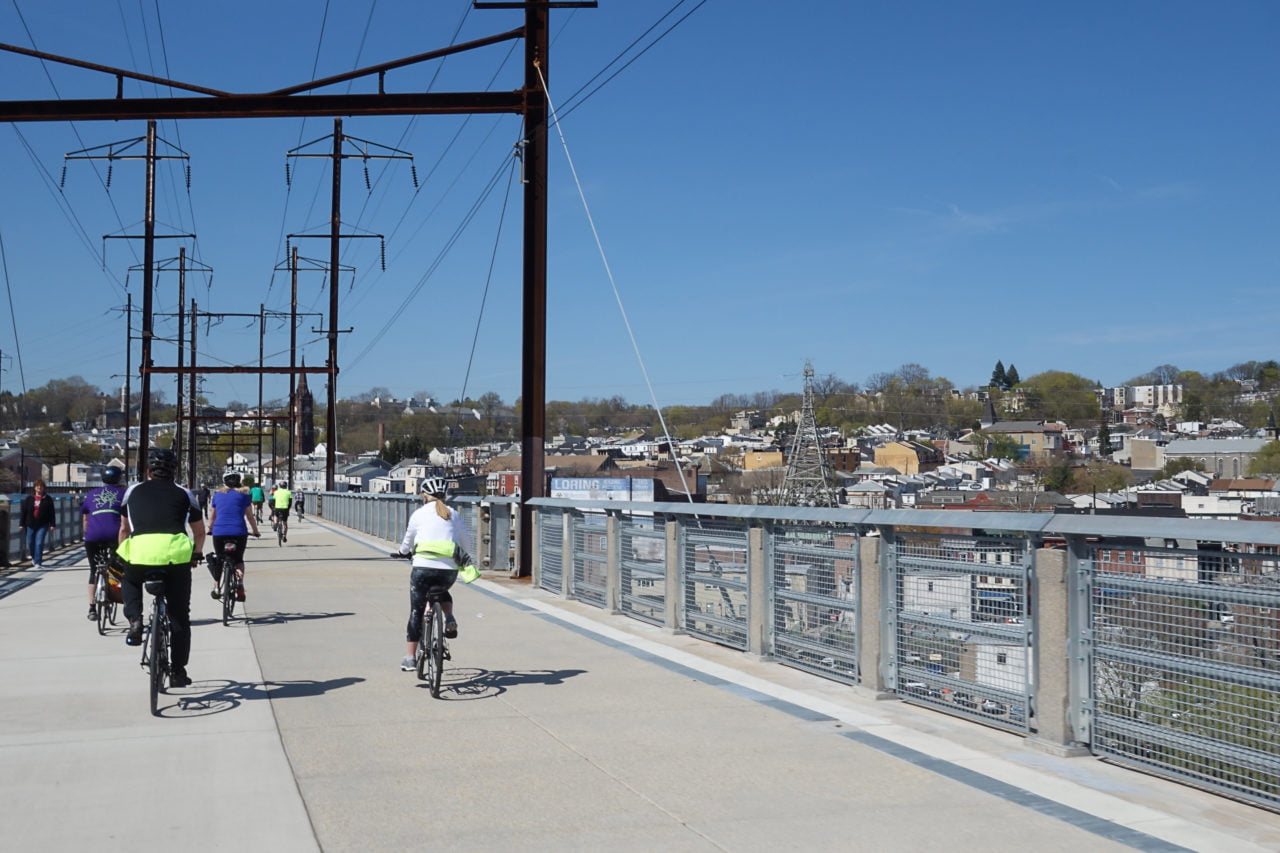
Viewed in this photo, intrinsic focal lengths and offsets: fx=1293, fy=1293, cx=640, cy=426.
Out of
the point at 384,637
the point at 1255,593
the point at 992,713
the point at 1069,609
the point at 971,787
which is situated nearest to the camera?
the point at 1255,593

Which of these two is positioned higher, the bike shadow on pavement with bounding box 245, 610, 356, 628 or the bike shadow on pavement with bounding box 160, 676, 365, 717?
the bike shadow on pavement with bounding box 160, 676, 365, 717

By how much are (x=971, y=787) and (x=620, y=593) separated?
881 centimetres

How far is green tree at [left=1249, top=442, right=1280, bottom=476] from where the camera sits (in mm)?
59812

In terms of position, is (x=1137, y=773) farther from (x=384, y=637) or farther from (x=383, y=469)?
(x=383, y=469)

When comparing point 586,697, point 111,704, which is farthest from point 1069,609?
point 111,704

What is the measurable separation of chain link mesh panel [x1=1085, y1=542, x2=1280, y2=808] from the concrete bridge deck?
172mm

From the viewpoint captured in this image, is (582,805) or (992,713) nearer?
(582,805)

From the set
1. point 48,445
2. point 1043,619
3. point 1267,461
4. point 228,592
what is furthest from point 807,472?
point 1043,619

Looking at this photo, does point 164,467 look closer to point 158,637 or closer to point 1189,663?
point 158,637

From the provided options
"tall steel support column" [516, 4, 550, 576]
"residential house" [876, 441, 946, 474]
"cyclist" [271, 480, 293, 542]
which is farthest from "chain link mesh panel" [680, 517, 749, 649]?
"residential house" [876, 441, 946, 474]

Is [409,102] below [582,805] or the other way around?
the other way around

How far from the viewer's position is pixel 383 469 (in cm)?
12900

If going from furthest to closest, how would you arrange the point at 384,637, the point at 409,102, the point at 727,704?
the point at 409,102 → the point at 384,637 → the point at 727,704

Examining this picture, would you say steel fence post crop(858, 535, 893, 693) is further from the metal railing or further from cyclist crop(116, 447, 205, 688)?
cyclist crop(116, 447, 205, 688)
